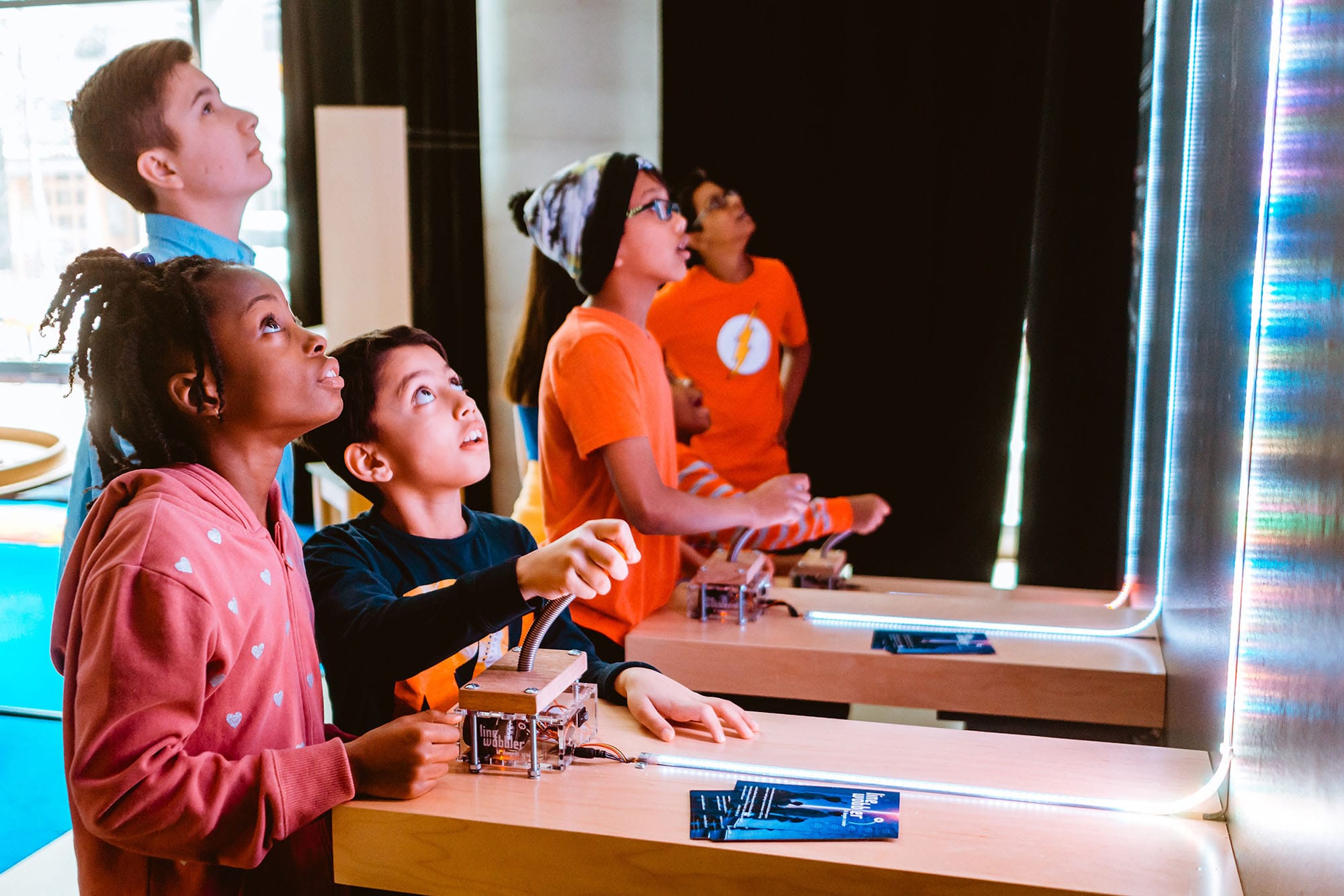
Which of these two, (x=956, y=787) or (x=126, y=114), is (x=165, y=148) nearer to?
(x=126, y=114)

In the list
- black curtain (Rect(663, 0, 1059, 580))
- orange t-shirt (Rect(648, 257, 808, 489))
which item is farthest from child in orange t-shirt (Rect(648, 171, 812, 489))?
black curtain (Rect(663, 0, 1059, 580))

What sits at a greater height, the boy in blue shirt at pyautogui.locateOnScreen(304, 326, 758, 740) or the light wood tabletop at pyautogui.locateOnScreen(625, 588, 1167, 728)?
the boy in blue shirt at pyautogui.locateOnScreen(304, 326, 758, 740)

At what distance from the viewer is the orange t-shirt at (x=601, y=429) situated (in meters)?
1.66

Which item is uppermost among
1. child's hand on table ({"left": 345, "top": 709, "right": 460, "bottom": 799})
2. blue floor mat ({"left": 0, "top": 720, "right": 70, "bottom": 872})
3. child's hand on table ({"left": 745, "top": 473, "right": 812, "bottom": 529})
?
child's hand on table ({"left": 745, "top": 473, "right": 812, "bottom": 529})

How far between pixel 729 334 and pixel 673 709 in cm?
168

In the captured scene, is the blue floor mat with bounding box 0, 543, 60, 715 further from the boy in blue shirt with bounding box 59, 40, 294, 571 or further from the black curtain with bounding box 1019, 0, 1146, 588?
the black curtain with bounding box 1019, 0, 1146, 588

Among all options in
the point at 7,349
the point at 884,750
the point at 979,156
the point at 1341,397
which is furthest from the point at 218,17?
the point at 1341,397

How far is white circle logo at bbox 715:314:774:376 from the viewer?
2.82 metres

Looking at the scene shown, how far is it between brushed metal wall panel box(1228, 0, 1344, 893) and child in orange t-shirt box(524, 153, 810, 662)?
2.78 ft

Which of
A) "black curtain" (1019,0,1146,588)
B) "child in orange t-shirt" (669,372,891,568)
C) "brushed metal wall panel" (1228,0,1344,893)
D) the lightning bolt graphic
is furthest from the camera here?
the lightning bolt graphic

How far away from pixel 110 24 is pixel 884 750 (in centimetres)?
→ 272

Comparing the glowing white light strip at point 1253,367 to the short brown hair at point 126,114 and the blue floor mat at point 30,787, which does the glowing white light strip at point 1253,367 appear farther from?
the blue floor mat at point 30,787

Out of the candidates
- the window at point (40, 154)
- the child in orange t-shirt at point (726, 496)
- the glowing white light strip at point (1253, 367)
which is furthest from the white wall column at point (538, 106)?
the glowing white light strip at point (1253, 367)

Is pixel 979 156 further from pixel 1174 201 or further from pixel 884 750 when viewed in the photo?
pixel 884 750
